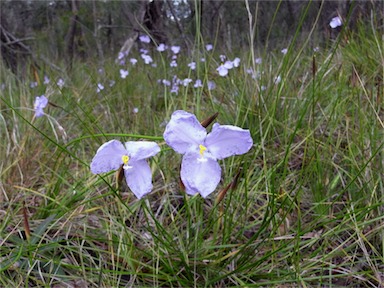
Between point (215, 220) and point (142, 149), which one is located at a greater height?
point (142, 149)

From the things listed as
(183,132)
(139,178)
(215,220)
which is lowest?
(215,220)

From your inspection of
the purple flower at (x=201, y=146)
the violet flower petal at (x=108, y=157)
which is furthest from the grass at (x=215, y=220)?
the purple flower at (x=201, y=146)

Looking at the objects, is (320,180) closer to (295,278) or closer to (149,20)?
(295,278)

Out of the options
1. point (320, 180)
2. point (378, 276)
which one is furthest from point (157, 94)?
point (378, 276)

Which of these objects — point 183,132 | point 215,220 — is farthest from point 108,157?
point 215,220

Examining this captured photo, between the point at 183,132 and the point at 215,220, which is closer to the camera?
the point at 183,132

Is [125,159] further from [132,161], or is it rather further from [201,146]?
[201,146]
